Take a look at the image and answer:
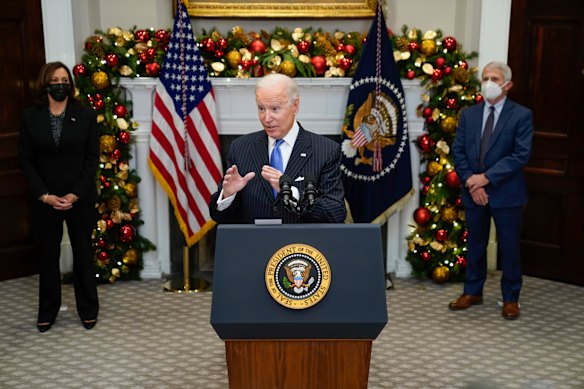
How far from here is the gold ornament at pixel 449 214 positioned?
6.87m

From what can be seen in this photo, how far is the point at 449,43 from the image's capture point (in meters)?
6.75

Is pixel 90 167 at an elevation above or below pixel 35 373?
above

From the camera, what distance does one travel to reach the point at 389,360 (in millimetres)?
5332

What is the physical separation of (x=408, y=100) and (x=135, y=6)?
251 cm

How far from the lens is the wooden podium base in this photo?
3047mm

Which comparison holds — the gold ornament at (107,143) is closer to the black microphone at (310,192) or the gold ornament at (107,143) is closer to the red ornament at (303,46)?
the red ornament at (303,46)

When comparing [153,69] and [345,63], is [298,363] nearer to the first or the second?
[345,63]

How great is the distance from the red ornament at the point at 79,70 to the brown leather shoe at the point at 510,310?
3.86m

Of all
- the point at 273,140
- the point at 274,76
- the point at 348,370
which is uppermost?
the point at 274,76

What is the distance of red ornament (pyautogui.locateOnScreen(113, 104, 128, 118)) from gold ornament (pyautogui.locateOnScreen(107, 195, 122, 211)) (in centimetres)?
69

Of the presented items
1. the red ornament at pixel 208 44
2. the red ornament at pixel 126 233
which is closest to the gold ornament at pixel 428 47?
the red ornament at pixel 208 44

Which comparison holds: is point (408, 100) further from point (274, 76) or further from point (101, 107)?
point (274, 76)

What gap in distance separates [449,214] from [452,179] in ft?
1.00

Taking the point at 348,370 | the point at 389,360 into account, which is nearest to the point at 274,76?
the point at 348,370
